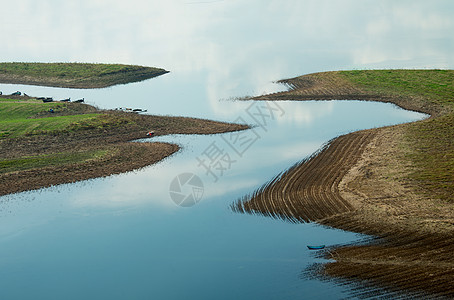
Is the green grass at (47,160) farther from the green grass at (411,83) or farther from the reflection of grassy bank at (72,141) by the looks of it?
the green grass at (411,83)

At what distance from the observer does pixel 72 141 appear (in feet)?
141

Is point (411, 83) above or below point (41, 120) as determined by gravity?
above

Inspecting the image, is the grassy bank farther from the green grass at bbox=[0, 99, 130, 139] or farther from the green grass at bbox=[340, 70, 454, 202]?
the green grass at bbox=[340, 70, 454, 202]

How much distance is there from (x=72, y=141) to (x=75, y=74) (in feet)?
120

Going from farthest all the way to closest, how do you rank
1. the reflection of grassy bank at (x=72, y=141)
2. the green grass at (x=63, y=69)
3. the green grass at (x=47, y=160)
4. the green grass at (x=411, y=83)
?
the green grass at (x=63, y=69) < the green grass at (x=411, y=83) < the green grass at (x=47, y=160) < the reflection of grassy bank at (x=72, y=141)

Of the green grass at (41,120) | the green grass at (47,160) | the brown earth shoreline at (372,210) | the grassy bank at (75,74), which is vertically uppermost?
the grassy bank at (75,74)

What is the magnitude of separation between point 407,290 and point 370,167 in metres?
13.9

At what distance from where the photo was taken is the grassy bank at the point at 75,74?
73125mm

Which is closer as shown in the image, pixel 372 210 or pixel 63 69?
pixel 372 210

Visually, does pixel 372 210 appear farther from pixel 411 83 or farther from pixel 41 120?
pixel 411 83

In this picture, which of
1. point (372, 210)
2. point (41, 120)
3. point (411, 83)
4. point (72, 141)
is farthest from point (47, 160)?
point (411, 83)

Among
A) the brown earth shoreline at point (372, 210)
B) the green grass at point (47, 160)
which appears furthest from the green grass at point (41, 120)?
the brown earth shoreline at point (372, 210)

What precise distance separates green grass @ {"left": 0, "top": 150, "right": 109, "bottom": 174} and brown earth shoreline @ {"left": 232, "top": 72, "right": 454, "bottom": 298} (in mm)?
14804

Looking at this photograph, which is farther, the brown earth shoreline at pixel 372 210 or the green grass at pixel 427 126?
the green grass at pixel 427 126
